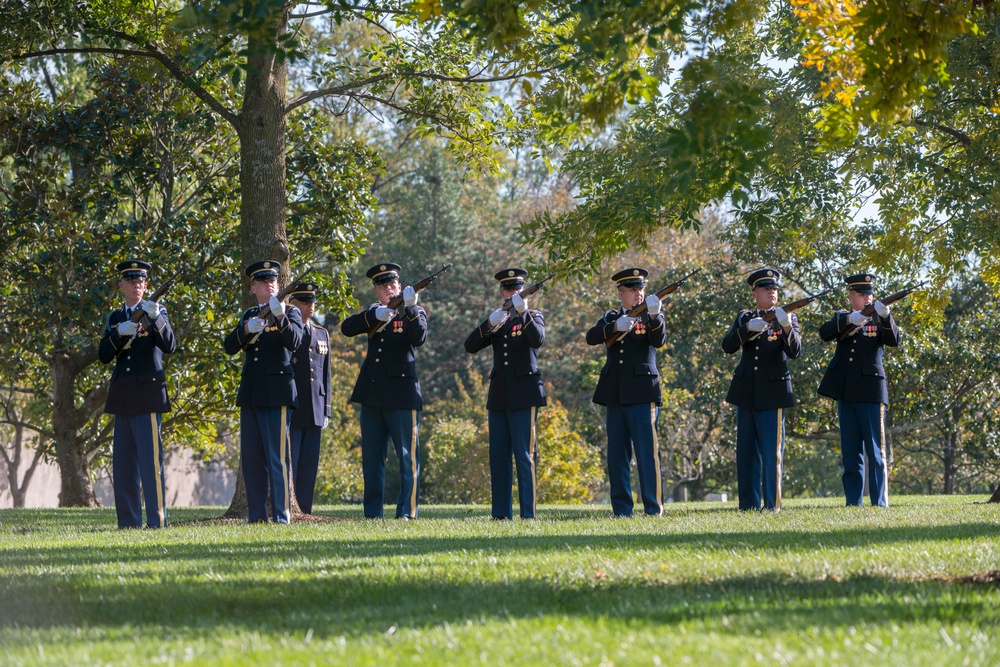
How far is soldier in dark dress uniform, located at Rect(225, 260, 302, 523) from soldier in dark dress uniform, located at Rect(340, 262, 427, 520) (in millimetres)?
808

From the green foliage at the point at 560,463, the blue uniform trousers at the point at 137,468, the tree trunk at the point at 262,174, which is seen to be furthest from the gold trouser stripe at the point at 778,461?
the green foliage at the point at 560,463

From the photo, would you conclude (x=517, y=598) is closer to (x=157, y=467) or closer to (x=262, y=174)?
(x=157, y=467)

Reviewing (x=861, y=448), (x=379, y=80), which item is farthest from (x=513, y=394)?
(x=379, y=80)

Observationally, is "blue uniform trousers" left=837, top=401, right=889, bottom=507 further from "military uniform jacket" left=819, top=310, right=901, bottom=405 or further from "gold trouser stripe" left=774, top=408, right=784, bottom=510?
"gold trouser stripe" left=774, top=408, right=784, bottom=510

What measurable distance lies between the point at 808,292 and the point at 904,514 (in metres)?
14.5

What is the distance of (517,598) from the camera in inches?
249

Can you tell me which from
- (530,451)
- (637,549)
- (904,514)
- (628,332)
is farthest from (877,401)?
(637,549)

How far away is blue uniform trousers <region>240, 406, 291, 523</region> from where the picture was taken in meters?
11.9

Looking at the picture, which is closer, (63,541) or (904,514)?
(63,541)

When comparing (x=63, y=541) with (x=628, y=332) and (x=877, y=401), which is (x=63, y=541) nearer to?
(x=628, y=332)

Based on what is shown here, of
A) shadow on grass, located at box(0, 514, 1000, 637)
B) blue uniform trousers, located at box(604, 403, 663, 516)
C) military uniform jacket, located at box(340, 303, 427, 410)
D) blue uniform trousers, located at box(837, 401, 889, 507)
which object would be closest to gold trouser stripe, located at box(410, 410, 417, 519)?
military uniform jacket, located at box(340, 303, 427, 410)

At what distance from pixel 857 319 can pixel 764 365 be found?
1.08 metres

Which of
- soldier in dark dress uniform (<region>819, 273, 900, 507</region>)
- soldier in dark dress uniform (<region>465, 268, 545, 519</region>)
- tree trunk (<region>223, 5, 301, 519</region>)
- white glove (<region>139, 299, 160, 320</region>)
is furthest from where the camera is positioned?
tree trunk (<region>223, 5, 301, 519</region>)

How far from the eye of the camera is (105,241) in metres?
18.5
